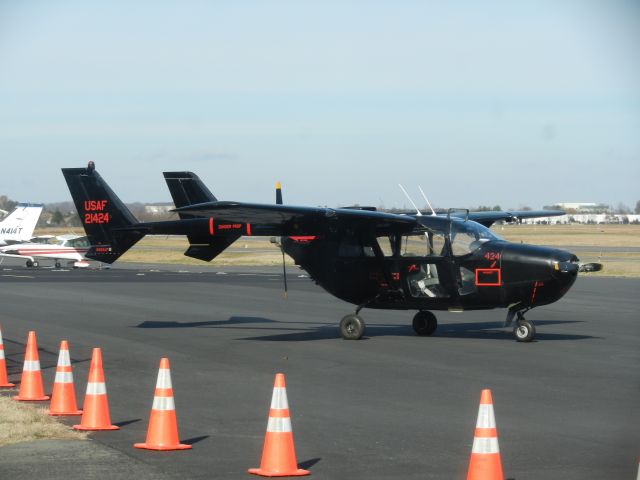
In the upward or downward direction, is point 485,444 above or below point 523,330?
above

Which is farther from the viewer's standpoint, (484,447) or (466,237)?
(466,237)

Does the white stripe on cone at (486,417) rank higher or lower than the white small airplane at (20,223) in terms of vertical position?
lower

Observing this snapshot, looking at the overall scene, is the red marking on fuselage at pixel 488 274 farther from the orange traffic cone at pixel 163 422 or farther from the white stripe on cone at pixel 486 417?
the white stripe on cone at pixel 486 417

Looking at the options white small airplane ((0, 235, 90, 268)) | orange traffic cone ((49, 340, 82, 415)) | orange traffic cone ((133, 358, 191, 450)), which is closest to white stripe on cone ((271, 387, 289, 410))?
orange traffic cone ((133, 358, 191, 450))

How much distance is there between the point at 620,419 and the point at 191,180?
1490 centimetres

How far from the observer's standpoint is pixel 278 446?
25.2 feet

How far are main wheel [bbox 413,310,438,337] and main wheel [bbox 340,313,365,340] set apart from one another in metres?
1.39

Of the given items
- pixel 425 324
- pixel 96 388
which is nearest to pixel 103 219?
pixel 425 324

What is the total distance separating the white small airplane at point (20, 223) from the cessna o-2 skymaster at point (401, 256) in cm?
3814

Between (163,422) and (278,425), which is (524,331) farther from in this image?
(278,425)

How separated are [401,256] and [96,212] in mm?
6935

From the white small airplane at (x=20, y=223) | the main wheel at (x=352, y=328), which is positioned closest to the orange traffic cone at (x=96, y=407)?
the main wheel at (x=352, y=328)

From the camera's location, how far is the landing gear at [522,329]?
17969 millimetres

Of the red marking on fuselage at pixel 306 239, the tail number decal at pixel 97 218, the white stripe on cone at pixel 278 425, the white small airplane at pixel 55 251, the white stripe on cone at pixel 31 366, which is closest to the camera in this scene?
the white stripe on cone at pixel 278 425
